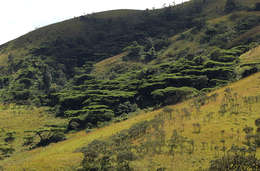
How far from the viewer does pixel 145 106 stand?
65000 mm

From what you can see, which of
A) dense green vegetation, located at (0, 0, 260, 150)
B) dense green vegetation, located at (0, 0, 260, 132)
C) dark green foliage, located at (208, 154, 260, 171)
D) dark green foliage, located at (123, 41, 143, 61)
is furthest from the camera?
dark green foliage, located at (123, 41, 143, 61)

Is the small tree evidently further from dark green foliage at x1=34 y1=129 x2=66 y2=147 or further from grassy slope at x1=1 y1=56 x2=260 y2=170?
dark green foliage at x1=34 y1=129 x2=66 y2=147

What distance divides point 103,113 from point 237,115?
115ft

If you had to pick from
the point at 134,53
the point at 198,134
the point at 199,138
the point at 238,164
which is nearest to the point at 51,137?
the point at 198,134

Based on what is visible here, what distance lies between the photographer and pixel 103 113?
5994cm

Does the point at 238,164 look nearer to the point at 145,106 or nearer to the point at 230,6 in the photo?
the point at 145,106

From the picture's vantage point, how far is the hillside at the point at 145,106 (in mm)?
24391

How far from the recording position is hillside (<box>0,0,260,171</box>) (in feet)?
80.0

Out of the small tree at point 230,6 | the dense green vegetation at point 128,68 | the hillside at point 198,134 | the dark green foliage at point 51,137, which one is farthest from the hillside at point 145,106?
the small tree at point 230,6

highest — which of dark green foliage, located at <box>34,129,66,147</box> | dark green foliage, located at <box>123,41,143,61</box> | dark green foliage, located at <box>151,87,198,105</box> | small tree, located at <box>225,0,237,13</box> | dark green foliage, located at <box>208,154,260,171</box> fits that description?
small tree, located at <box>225,0,237,13</box>

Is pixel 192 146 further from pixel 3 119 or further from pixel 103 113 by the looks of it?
pixel 3 119

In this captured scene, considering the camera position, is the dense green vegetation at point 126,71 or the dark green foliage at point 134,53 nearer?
the dense green vegetation at point 126,71

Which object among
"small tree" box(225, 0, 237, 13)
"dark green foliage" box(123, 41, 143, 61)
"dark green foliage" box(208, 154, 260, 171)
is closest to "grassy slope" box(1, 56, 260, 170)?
"dark green foliage" box(208, 154, 260, 171)

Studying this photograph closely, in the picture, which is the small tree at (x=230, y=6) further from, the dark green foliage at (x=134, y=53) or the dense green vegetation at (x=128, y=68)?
the dark green foliage at (x=134, y=53)
